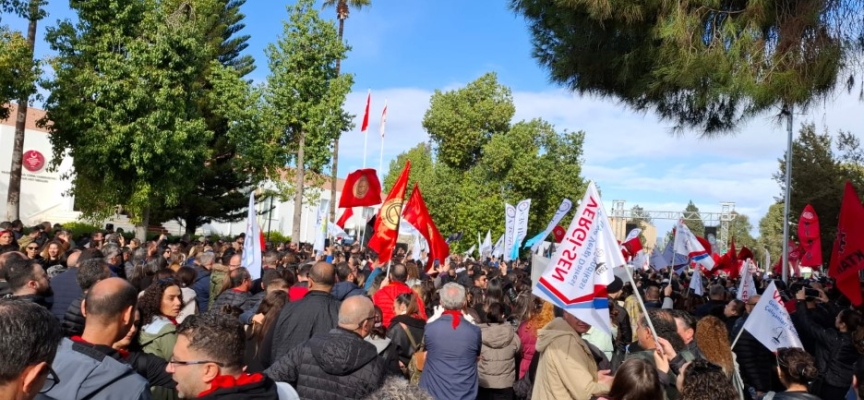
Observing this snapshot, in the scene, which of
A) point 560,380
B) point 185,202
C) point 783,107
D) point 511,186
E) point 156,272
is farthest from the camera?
point 511,186

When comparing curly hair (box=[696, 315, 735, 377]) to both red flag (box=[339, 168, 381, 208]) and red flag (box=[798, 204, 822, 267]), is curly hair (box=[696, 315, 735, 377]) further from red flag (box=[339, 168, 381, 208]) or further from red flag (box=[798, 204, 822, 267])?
red flag (box=[798, 204, 822, 267])

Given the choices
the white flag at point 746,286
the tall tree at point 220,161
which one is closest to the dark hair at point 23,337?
the white flag at point 746,286

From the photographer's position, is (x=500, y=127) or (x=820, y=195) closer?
(x=820, y=195)

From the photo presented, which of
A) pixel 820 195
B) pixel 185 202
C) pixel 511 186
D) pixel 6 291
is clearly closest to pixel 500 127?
pixel 511 186

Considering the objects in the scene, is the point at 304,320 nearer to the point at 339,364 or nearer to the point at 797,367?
the point at 339,364

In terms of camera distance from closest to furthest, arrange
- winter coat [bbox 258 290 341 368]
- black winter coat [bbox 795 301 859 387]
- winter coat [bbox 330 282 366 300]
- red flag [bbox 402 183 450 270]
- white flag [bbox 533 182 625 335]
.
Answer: white flag [bbox 533 182 625 335] → winter coat [bbox 258 290 341 368] → black winter coat [bbox 795 301 859 387] → winter coat [bbox 330 282 366 300] → red flag [bbox 402 183 450 270]

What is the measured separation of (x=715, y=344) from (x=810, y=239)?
906cm

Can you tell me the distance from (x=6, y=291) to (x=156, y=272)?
1.94 metres

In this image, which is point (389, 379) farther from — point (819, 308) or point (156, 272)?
point (819, 308)

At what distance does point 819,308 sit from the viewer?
32.5ft

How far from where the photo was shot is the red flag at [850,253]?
863 centimetres

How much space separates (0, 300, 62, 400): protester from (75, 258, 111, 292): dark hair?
381cm

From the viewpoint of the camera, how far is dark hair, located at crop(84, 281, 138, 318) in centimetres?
329

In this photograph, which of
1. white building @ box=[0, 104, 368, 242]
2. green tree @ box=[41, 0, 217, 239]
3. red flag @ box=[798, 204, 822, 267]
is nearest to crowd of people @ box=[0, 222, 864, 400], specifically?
red flag @ box=[798, 204, 822, 267]
